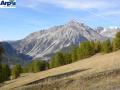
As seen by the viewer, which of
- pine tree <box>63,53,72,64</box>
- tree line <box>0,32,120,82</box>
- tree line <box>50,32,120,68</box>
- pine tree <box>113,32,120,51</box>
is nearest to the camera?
pine tree <box>113,32,120,51</box>

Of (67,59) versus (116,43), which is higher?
(116,43)

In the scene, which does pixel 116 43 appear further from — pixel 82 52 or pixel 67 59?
pixel 67 59

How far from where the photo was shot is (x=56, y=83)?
3697cm

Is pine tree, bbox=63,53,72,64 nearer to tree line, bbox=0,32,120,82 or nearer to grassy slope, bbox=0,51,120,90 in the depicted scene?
tree line, bbox=0,32,120,82

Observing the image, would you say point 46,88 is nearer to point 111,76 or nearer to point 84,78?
point 84,78

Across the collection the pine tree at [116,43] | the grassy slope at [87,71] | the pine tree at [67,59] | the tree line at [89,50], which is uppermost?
the grassy slope at [87,71]

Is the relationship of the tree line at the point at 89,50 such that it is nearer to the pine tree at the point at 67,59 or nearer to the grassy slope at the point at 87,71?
the pine tree at the point at 67,59

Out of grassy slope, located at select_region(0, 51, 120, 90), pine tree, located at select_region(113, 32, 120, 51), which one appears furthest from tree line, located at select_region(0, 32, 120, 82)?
grassy slope, located at select_region(0, 51, 120, 90)

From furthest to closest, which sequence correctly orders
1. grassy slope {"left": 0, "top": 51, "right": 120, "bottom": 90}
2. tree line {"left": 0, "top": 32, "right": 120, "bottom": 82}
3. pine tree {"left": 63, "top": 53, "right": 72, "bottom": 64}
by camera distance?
pine tree {"left": 63, "top": 53, "right": 72, "bottom": 64} → tree line {"left": 0, "top": 32, "right": 120, "bottom": 82} → grassy slope {"left": 0, "top": 51, "right": 120, "bottom": 90}

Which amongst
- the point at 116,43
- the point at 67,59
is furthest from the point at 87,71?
the point at 67,59

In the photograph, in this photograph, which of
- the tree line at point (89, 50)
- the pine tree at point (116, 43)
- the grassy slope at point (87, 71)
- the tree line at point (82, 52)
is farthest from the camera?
the tree line at point (82, 52)

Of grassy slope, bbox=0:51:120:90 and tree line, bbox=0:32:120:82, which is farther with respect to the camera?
tree line, bbox=0:32:120:82

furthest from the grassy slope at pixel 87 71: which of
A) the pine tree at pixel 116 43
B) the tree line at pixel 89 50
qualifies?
the tree line at pixel 89 50

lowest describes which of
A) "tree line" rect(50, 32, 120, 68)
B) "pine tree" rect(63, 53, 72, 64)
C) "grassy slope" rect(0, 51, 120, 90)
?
"pine tree" rect(63, 53, 72, 64)
